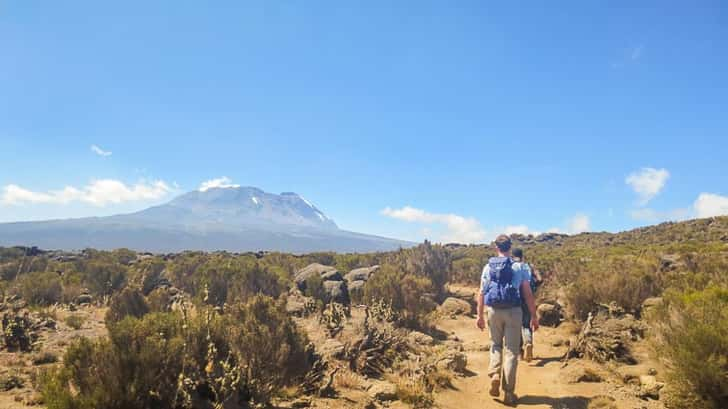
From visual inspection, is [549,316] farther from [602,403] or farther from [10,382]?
[10,382]

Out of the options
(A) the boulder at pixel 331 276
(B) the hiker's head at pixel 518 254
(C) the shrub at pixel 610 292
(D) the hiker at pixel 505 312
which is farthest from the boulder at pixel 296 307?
(C) the shrub at pixel 610 292

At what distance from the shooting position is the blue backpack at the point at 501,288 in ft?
19.2

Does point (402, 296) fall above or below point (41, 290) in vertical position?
above

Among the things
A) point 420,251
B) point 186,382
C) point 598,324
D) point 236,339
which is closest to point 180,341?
point 186,382

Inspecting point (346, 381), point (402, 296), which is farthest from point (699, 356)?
point (402, 296)

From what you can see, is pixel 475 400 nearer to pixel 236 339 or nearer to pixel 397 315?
pixel 236 339

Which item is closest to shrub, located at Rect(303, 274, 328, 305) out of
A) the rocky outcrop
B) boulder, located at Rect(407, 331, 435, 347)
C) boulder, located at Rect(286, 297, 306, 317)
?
boulder, located at Rect(286, 297, 306, 317)

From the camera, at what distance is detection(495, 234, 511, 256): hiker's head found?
20.8 ft

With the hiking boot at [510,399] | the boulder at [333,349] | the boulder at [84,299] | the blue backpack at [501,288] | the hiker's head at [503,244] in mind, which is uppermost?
the hiker's head at [503,244]

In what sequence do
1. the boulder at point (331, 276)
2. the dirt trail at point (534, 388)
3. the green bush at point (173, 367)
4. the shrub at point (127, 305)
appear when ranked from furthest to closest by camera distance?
the boulder at point (331, 276)
the shrub at point (127, 305)
the dirt trail at point (534, 388)
the green bush at point (173, 367)

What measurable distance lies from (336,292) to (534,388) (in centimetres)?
901

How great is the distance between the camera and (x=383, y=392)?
5.97 metres

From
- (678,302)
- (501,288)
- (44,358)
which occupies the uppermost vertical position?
(501,288)

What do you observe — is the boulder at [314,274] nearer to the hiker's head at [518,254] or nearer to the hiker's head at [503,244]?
the hiker's head at [518,254]
